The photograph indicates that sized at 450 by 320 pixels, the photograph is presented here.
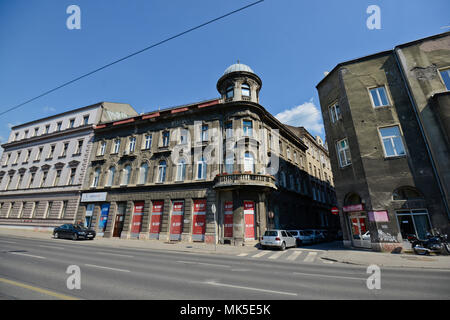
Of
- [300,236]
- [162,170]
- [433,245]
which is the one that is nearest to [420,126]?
[433,245]

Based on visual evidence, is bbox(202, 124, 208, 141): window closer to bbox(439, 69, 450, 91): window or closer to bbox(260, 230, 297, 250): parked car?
bbox(260, 230, 297, 250): parked car

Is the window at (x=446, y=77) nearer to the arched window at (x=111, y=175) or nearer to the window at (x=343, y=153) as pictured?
the window at (x=343, y=153)

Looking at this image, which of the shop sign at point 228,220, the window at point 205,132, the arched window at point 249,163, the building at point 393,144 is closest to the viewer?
the building at point 393,144

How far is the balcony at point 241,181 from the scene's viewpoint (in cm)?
1889

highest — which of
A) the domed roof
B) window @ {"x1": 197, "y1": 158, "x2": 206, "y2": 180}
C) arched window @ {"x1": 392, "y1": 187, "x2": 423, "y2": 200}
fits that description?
the domed roof

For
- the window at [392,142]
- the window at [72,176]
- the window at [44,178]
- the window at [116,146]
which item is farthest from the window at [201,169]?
the window at [44,178]

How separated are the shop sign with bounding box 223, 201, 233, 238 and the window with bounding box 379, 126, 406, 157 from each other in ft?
43.9

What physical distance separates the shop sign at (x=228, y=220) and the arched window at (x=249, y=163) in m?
3.81

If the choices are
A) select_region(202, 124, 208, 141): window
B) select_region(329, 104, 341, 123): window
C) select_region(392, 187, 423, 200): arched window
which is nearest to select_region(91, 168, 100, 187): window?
select_region(202, 124, 208, 141): window

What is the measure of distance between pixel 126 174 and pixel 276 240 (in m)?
19.5

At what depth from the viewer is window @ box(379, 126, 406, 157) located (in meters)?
15.3

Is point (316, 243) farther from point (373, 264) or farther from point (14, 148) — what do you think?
point (14, 148)

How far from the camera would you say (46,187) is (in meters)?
30.5
